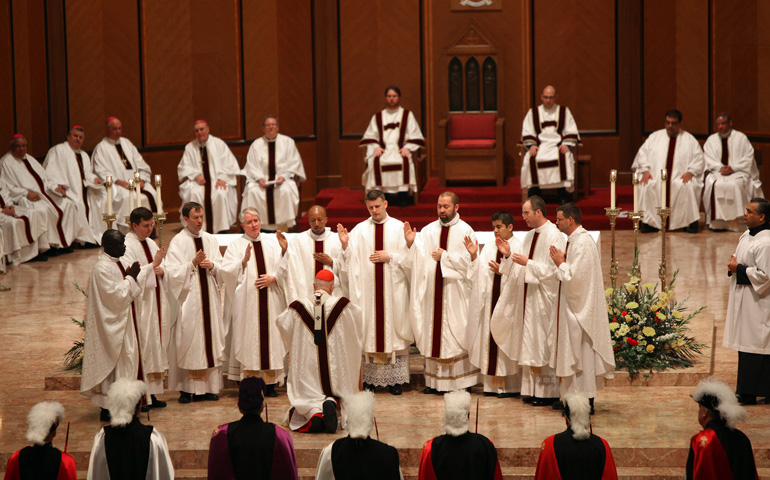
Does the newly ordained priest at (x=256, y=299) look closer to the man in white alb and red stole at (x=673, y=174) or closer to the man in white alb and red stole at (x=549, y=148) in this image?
the man in white alb and red stole at (x=549, y=148)

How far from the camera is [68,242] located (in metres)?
13.2

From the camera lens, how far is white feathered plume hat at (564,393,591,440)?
503 centimetres

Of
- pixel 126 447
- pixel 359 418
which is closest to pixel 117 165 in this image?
pixel 126 447

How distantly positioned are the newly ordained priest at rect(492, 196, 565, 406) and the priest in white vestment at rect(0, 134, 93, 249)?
7008 millimetres

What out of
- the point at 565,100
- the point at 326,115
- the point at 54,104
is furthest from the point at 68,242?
the point at 565,100

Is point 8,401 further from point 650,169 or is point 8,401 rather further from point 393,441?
point 650,169

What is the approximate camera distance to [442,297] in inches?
320

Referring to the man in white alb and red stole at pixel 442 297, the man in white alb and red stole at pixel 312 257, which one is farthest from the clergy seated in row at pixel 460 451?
the man in white alb and red stole at pixel 312 257

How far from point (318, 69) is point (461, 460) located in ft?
36.7

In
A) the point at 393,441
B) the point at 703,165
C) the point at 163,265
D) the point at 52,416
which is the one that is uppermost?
the point at 703,165

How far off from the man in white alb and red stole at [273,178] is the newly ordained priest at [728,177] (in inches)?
201

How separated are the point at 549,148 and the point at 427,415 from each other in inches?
255

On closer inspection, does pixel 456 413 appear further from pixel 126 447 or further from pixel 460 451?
pixel 126 447

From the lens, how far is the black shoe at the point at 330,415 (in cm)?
709
